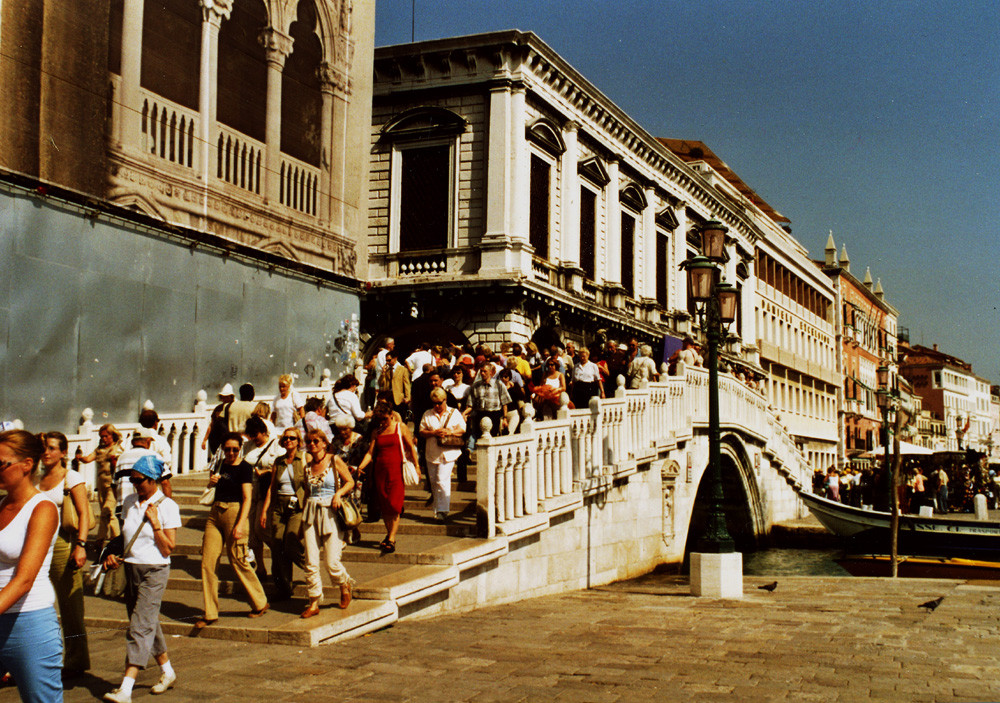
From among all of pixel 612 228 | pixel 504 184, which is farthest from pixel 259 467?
pixel 612 228

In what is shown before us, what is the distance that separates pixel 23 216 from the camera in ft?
40.7

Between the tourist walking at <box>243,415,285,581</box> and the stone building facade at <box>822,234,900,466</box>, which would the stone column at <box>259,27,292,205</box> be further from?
the stone building facade at <box>822,234,900,466</box>

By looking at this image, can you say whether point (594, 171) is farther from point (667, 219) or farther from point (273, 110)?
point (273, 110)

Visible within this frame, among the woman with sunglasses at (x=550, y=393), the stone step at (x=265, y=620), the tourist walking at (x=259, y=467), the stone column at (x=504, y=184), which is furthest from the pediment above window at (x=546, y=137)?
the stone step at (x=265, y=620)

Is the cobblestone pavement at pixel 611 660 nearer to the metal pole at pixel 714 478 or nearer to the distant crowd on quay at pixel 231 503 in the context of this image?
the distant crowd on quay at pixel 231 503

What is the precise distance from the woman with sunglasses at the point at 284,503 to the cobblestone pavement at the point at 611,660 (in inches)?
43.1

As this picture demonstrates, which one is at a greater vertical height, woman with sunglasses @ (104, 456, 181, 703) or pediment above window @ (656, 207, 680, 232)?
pediment above window @ (656, 207, 680, 232)

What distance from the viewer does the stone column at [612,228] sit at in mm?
30297

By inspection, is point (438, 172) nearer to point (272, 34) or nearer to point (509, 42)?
point (509, 42)

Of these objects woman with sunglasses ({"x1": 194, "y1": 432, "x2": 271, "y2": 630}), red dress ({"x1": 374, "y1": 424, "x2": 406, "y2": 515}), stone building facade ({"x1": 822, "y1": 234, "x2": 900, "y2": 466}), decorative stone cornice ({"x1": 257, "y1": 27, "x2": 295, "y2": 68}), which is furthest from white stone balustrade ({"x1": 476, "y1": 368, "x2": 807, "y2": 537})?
stone building facade ({"x1": 822, "y1": 234, "x2": 900, "y2": 466})

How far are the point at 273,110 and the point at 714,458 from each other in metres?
10.1

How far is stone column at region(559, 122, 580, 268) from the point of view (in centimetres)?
2741

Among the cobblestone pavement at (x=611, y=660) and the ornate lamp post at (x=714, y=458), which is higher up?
the ornate lamp post at (x=714, y=458)

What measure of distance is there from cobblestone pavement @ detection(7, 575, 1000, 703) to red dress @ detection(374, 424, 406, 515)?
52.3 inches
